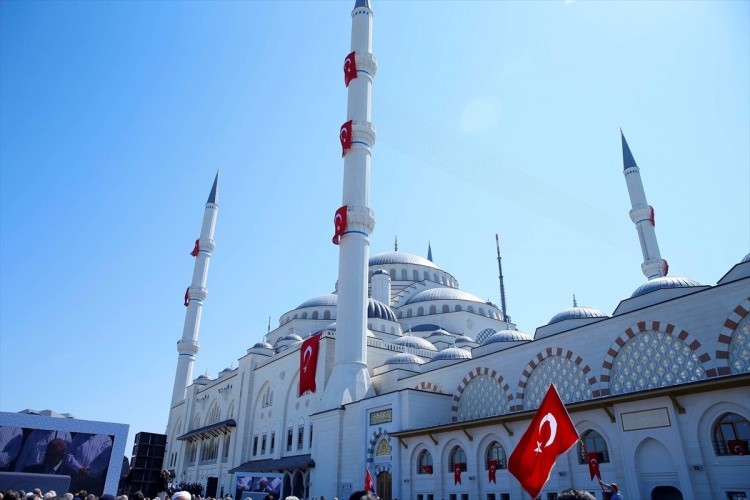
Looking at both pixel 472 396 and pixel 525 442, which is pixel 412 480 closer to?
pixel 472 396

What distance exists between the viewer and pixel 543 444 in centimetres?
581

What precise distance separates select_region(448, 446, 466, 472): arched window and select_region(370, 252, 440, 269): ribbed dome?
2454cm

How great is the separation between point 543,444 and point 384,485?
1489 cm

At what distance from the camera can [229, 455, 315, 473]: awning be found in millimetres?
22859

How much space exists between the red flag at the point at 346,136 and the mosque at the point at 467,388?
0.10 meters

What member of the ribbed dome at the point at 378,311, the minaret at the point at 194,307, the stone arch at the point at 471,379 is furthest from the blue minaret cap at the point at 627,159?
the minaret at the point at 194,307

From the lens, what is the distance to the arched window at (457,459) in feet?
55.6

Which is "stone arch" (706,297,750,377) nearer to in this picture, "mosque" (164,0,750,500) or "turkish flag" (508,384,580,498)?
"mosque" (164,0,750,500)

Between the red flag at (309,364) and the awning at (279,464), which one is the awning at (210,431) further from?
the red flag at (309,364)

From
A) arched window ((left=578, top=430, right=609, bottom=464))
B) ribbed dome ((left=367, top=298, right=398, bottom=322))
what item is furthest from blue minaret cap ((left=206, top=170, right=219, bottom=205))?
arched window ((left=578, top=430, right=609, bottom=464))

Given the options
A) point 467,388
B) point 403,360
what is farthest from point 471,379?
point 403,360

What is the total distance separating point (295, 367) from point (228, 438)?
28.6ft

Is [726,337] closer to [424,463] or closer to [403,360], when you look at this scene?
[424,463]

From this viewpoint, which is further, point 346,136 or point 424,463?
point 346,136
